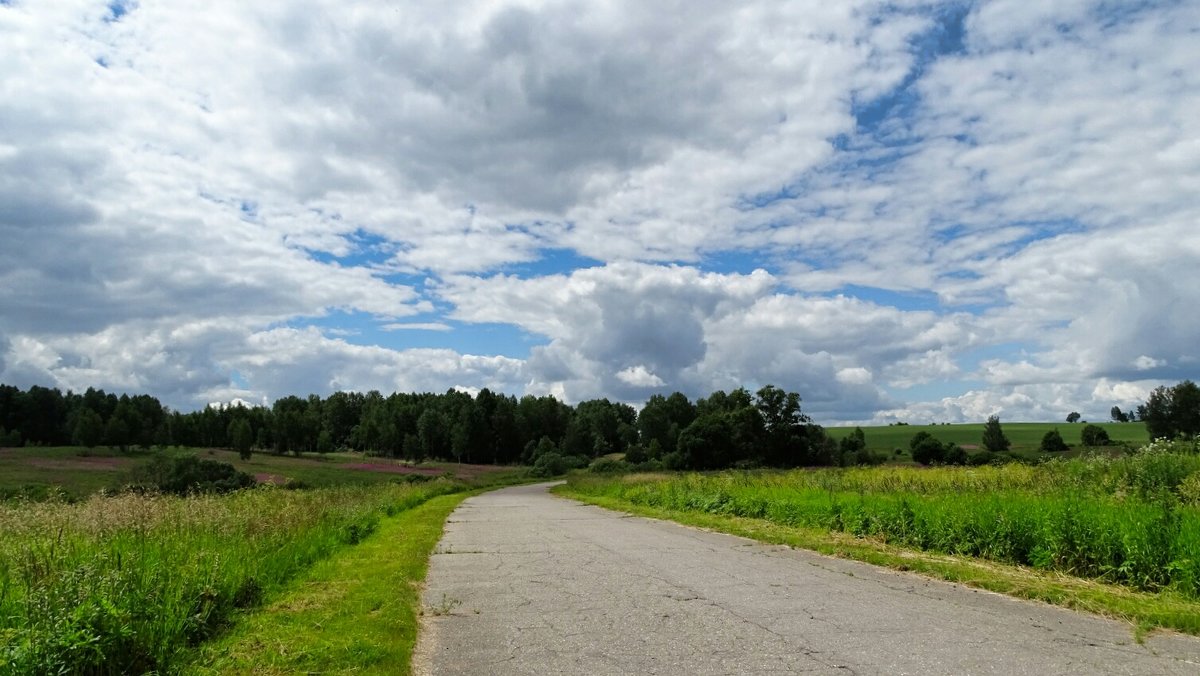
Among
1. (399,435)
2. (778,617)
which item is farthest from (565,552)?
(399,435)

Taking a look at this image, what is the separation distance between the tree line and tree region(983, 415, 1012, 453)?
50.1 ft

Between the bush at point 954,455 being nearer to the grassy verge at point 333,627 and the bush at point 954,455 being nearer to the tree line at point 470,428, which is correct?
the tree line at point 470,428

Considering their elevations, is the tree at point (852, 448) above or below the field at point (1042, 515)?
above

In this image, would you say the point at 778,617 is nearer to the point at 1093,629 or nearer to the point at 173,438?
the point at 1093,629

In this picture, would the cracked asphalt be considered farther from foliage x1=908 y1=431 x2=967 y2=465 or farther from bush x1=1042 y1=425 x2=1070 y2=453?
bush x1=1042 y1=425 x2=1070 y2=453

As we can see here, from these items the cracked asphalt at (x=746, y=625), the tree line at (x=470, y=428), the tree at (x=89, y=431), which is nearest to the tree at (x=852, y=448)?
the tree line at (x=470, y=428)

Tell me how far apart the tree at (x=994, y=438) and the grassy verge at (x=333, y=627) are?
293ft

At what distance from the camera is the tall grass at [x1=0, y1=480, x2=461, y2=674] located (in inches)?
214

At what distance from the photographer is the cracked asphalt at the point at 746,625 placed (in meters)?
6.19

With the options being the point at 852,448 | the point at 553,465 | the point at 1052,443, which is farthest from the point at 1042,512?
the point at 852,448

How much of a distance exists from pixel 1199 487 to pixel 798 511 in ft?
26.4

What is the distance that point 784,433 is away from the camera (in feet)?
315

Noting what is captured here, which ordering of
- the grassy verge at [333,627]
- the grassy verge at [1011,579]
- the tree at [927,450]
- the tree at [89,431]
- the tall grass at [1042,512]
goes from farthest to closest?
the tree at [89,431]
the tree at [927,450]
the tall grass at [1042,512]
the grassy verge at [1011,579]
the grassy verge at [333,627]

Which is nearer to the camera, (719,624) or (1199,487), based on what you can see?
(719,624)
